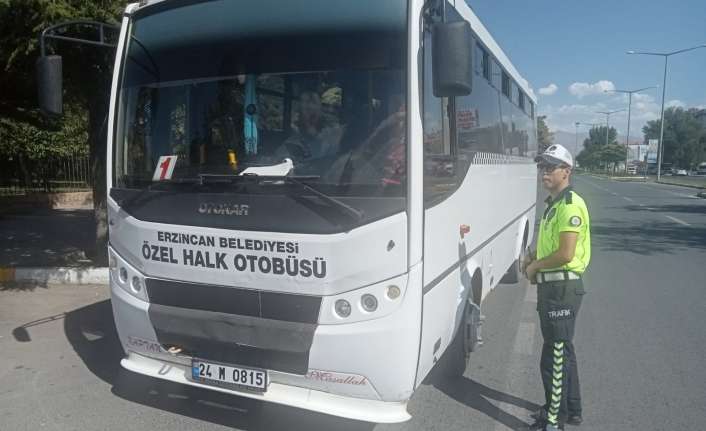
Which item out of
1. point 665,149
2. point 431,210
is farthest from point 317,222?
point 665,149

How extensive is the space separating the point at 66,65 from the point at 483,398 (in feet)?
21.2

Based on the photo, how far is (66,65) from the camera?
282 inches

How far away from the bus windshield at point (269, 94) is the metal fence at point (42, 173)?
16124mm

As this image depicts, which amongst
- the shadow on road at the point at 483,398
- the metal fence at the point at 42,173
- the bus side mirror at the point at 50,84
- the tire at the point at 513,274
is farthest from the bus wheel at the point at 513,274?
the metal fence at the point at 42,173

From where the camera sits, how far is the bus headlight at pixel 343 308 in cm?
315

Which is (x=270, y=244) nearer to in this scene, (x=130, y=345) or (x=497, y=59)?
(x=130, y=345)

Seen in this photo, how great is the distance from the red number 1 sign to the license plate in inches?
48.2

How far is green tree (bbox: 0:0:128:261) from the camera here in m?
5.93

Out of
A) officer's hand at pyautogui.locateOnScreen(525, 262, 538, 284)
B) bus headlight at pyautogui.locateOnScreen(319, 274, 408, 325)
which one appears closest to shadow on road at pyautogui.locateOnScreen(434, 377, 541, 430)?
officer's hand at pyautogui.locateOnScreen(525, 262, 538, 284)

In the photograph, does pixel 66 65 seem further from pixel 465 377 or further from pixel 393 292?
pixel 465 377

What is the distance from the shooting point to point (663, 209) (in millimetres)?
20172

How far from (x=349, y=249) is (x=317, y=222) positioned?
9.5 inches

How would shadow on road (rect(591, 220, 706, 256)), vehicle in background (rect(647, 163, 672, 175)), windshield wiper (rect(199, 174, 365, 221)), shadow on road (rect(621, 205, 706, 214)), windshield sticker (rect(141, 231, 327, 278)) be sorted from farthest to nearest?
vehicle in background (rect(647, 163, 672, 175)), shadow on road (rect(621, 205, 706, 214)), shadow on road (rect(591, 220, 706, 256)), windshield sticker (rect(141, 231, 327, 278)), windshield wiper (rect(199, 174, 365, 221))

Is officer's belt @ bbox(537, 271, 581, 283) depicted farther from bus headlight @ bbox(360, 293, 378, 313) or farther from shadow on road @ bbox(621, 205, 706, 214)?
shadow on road @ bbox(621, 205, 706, 214)
